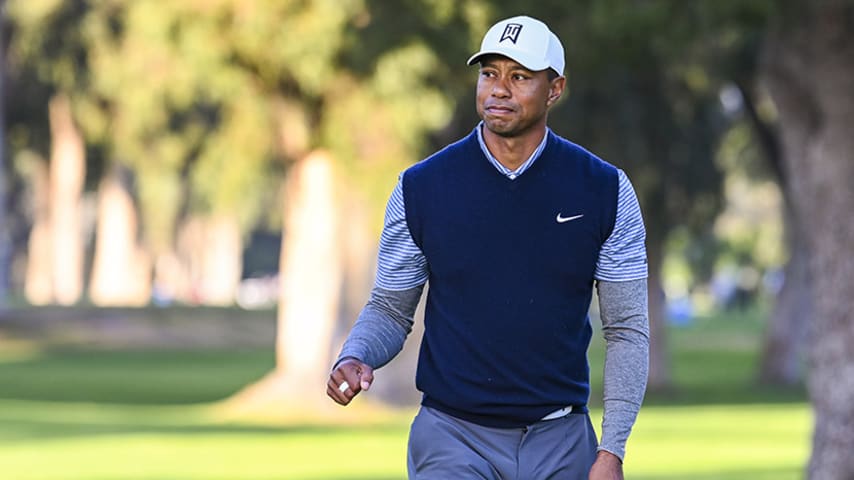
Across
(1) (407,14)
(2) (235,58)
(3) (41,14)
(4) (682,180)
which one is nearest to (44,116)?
(3) (41,14)

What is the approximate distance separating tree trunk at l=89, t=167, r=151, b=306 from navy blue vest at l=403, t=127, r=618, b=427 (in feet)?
195

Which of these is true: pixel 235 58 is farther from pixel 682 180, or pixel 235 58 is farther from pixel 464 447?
pixel 464 447

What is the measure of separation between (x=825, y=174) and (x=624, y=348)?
10495 millimetres

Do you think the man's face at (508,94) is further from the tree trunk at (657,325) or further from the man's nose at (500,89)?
the tree trunk at (657,325)

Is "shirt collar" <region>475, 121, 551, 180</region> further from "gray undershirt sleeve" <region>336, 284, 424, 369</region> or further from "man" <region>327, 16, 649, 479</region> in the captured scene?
"gray undershirt sleeve" <region>336, 284, 424, 369</region>

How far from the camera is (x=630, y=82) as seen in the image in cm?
3759

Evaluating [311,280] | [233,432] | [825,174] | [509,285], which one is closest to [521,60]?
[509,285]

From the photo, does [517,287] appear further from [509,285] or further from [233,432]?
[233,432]

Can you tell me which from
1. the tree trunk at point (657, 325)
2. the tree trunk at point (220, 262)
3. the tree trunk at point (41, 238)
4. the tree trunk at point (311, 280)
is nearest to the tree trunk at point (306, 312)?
the tree trunk at point (311, 280)

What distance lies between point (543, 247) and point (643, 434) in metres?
24.7

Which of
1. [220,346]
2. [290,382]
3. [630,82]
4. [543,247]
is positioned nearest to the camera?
[543,247]

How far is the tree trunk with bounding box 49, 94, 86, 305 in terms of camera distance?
58812 millimetres

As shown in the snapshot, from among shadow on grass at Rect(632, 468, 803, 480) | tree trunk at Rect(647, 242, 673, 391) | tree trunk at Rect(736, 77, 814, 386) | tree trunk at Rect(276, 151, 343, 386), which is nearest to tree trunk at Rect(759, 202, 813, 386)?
tree trunk at Rect(736, 77, 814, 386)

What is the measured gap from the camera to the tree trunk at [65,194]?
5881 centimetres
